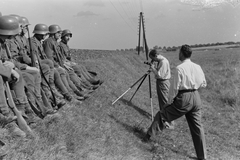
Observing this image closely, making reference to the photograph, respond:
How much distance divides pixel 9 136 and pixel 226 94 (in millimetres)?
12103

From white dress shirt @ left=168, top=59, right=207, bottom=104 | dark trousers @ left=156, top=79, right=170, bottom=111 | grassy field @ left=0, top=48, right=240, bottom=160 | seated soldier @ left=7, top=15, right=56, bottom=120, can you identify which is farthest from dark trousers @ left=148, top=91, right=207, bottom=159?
seated soldier @ left=7, top=15, right=56, bottom=120

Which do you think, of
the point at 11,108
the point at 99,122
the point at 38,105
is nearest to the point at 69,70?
the point at 99,122

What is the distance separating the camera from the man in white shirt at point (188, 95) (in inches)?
207

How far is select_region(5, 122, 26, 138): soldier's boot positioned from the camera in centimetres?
397

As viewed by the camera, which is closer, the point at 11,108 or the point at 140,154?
the point at 11,108

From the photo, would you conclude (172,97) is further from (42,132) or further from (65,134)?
(42,132)

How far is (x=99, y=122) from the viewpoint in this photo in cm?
657

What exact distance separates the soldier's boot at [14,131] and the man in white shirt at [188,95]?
120 inches

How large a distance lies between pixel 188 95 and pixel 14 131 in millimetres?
3434

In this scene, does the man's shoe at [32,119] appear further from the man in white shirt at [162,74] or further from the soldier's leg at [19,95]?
the man in white shirt at [162,74]

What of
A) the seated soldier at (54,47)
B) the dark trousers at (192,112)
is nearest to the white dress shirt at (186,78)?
the dark trousers at (192,112)

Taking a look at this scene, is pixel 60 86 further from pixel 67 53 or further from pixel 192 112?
pixel 192 112

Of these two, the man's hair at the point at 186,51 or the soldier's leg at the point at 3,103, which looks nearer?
the soldier's leg at the point at 3,103

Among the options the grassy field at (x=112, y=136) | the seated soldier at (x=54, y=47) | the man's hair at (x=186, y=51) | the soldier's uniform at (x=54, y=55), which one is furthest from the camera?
the seated soldier at (x=54, y=47)
